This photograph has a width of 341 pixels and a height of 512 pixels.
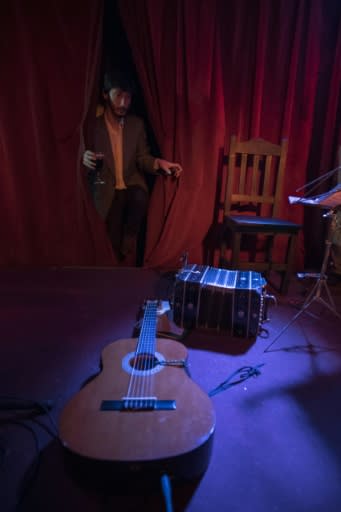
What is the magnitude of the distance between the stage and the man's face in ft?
4.27

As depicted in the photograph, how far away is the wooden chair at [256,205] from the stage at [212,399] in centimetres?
34

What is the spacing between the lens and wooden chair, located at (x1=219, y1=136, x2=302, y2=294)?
184cm

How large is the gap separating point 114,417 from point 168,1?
2.34 m

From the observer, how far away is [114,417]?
2.38 ft

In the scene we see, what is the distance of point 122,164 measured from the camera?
2328mm

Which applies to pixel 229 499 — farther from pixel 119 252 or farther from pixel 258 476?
pixel 119 252

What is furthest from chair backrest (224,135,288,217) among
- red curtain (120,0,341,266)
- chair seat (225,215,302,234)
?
chair seat (225,215,302,234)

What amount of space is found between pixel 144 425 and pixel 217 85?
2081 mm

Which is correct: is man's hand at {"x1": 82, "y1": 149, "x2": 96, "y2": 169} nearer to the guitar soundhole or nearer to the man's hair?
the man's hair

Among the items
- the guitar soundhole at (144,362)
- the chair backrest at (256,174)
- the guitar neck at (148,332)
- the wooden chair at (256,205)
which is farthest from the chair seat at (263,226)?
the guitar soundhole at (144,362)

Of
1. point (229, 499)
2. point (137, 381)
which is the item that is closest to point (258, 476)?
point (229, 499)

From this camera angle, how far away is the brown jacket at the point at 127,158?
2250 mm

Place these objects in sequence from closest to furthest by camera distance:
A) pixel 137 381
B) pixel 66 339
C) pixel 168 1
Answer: pixel 137 381, pixel 66 339, pixel 168 1

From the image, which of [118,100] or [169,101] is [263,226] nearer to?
[169,101]
